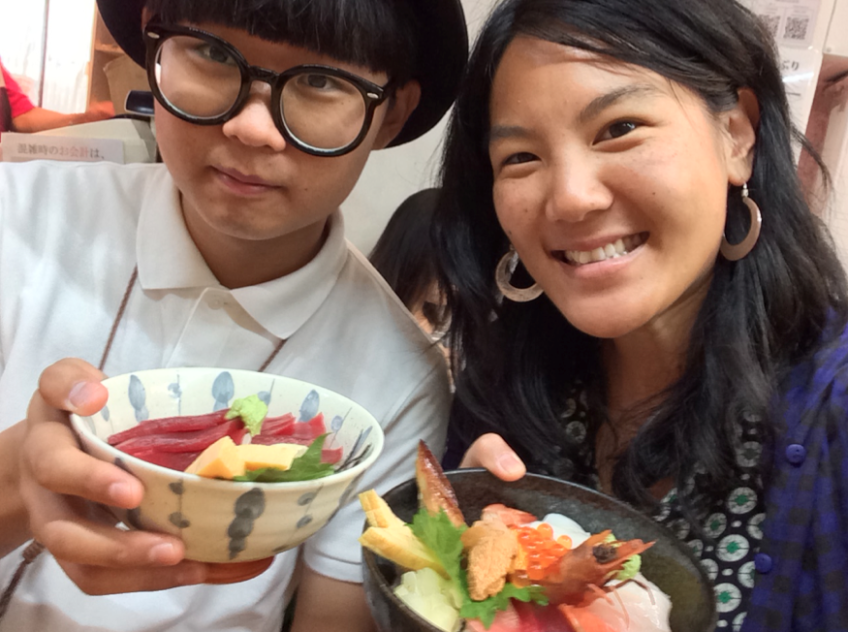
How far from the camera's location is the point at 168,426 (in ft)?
2.34

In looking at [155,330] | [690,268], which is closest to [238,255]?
[155,330]

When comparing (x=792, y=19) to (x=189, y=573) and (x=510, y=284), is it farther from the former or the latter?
(x=189, y=573)

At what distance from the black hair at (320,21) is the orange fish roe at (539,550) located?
74 centimetres

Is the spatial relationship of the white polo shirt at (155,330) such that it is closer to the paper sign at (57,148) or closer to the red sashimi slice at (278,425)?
the red sashimi slice at (278,425)

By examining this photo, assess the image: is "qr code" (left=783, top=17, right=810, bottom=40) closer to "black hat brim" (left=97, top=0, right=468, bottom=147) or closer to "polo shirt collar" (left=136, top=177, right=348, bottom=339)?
"black hat brim" (left=97, top=0, right=468, bottom=147)

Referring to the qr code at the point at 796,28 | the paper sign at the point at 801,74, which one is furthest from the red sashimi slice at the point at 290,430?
the qr code at the point at 796,28

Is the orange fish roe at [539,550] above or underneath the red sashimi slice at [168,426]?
underneath

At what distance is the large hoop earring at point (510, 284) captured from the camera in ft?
4.19

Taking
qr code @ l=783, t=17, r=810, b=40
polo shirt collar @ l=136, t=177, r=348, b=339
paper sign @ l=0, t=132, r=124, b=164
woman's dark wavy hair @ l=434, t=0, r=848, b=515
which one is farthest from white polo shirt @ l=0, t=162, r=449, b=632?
qr code @ l=783, t=17, r=810, b=40

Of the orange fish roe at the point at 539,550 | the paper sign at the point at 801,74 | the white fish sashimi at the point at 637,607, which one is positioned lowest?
the white fish sashimi at the point at 637,607

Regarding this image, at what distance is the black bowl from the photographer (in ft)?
2.03

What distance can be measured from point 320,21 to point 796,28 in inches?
85.7

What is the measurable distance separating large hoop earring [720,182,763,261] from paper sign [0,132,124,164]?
5.26 ft

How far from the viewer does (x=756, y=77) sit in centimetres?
107
